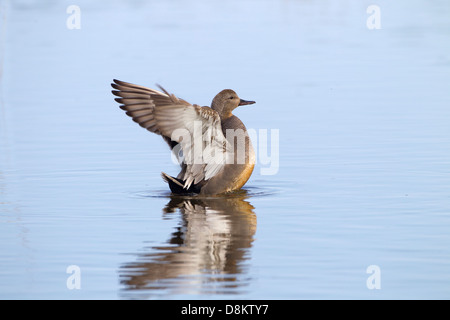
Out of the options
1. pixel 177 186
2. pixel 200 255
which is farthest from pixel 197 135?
pixel 200 255

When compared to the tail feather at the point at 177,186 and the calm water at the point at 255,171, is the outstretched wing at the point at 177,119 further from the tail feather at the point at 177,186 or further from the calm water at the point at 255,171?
the calm water at the point at 255,171

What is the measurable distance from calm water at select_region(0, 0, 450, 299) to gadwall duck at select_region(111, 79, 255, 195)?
0.77 ft

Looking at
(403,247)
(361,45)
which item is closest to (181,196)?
(403,247)

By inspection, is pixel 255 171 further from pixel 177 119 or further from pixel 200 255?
pixel 200 255

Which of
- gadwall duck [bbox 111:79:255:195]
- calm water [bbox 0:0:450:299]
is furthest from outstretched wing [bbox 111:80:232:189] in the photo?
calm water [bbox 0:0:450:299]

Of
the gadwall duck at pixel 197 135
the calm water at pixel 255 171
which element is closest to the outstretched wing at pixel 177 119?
the gadwall duck at pixel 197 135

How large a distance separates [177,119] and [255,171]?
2032 millimetres

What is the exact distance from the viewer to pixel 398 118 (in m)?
11.2

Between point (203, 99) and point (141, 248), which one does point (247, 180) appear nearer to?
point (141, 248)

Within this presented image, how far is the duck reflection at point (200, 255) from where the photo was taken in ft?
18.5

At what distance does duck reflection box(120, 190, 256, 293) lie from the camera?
563 cm

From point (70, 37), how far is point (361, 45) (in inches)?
240

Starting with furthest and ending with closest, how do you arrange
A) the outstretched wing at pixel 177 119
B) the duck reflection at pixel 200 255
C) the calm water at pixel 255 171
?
the outstretched wing at pixel 177 119, the calm water at pixel 255 171, the duck reflection at pixel 200 255

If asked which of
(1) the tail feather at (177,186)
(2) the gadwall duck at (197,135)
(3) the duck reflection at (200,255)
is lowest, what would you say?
(3) the duck reflection at (200,255)
